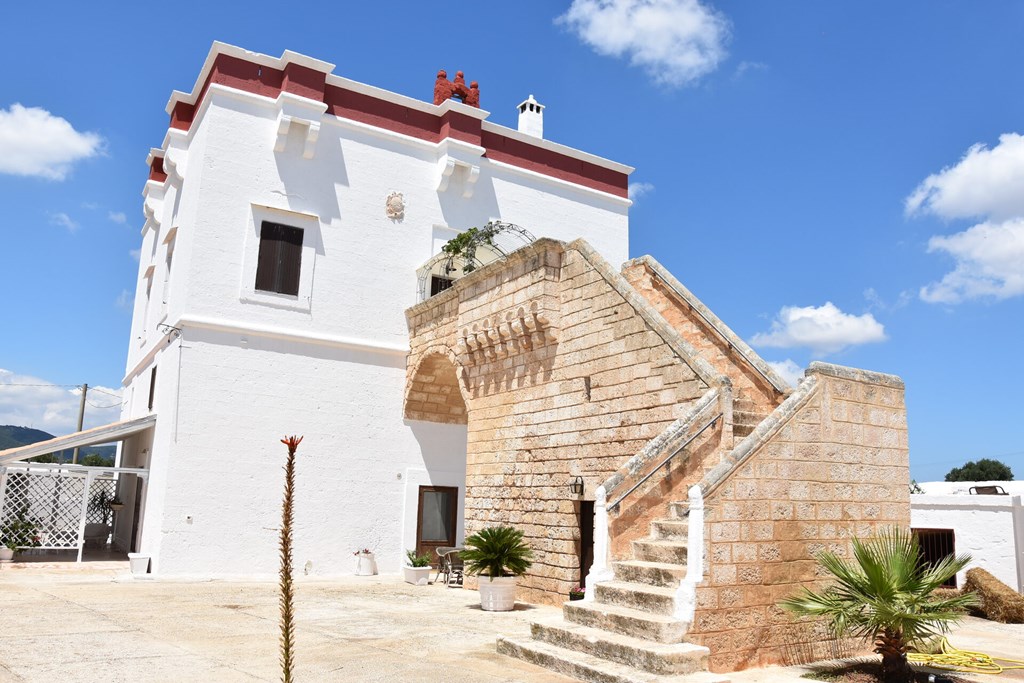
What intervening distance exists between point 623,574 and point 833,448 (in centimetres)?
226

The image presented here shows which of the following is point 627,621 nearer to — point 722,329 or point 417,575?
point 722,329

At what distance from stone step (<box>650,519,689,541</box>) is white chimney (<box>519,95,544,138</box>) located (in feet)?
44.0

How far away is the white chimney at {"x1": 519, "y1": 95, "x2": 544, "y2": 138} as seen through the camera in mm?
18844

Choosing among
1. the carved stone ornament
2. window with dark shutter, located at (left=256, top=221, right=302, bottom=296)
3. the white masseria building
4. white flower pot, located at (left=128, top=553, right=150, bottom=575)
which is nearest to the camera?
white flower pot, located at (left=128, top=553, right=150, bottom=575)

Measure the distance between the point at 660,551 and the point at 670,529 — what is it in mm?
337

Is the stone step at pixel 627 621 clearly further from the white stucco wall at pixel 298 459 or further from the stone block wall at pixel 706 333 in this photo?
the white stucco wall at pixel 298 459

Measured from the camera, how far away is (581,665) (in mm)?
5914

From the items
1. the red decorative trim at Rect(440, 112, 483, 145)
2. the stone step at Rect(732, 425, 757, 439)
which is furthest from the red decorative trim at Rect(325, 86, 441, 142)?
the stone step at Rect(732, 425, 757, 439)

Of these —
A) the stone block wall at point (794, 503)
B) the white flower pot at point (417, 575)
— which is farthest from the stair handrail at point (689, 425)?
the white flower pot at point (417, 575)

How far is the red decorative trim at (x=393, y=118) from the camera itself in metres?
14.4

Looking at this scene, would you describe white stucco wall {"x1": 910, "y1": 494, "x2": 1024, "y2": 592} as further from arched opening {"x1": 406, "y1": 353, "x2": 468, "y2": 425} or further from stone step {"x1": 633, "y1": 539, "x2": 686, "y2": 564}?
arched opening {"x1": 406, "y1": 353, "x2": 468, "y2": 425}

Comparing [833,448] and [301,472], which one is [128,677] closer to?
[833,448]

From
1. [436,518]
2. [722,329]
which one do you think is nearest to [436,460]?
[436,518]

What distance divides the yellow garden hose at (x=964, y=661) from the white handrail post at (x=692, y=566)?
2408mm
